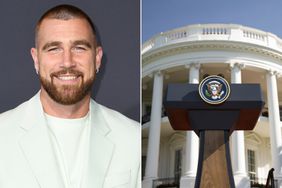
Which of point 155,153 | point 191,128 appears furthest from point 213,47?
point 191,128

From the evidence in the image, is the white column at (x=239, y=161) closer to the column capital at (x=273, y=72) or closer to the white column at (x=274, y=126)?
the white column at (x=274, y=126)

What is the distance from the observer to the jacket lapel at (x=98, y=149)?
3234 mm

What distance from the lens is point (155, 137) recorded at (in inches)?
690

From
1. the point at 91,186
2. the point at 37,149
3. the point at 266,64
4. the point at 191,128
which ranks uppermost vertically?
the point at 266,64

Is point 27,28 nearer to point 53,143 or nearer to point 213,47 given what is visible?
point 53,143

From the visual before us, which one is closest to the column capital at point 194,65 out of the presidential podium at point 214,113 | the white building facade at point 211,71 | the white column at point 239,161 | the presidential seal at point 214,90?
the white building facade at point 211,71

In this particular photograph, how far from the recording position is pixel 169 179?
1788cm

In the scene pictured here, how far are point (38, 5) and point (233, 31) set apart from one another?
14.4 m

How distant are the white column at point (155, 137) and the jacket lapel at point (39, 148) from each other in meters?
13.8

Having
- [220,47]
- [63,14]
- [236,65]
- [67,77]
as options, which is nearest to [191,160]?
[236,65]

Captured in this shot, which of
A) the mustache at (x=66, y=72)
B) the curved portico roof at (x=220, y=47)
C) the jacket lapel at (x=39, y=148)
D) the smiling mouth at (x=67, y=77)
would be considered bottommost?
the jacket lapel at (x=39, y=148)

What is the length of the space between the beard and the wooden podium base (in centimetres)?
364

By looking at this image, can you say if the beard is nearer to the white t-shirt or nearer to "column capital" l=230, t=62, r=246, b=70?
the white t-shirt

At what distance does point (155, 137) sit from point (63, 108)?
559 inches
